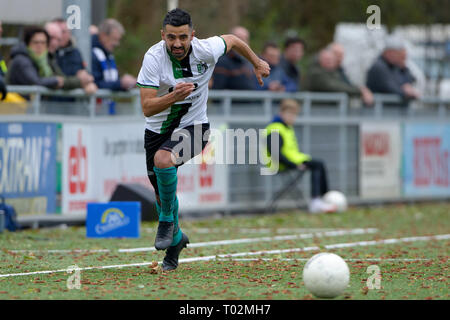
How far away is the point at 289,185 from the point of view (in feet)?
54.4

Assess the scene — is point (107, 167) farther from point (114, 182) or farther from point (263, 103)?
point (263, 103)

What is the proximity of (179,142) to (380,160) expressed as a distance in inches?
418

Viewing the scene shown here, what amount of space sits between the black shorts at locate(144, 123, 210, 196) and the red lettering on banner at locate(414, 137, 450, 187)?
11053 mm

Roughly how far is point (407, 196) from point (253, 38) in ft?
42.8

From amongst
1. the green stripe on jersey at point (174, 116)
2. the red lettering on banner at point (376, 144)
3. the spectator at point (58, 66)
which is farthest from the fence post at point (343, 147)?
the green stripe on jersey at point (174, 116)

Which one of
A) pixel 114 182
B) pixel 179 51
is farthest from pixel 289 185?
pixel 179 51

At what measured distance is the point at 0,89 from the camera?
12375mm

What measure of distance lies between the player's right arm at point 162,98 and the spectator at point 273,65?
845 centimetres

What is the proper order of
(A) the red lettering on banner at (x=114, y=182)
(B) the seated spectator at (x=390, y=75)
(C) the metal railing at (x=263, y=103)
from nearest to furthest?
(C) the metal railing at (x=263, y=103)
(A) the red lettering on banner at (x=114, y=182)
(B) the seated spectator at (x=390, y=75)

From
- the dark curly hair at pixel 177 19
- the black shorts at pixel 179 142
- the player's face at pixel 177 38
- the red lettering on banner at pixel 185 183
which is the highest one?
the dark curly hair at pixel 177 19

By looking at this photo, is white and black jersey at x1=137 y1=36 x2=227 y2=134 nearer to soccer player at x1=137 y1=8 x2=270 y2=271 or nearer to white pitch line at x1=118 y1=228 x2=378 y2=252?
soccer player at x1=137 y1=8 x2=270 y2=271

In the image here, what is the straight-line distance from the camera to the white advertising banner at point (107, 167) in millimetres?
13812

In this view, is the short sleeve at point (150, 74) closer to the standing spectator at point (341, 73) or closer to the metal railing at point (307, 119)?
the metal railing at point (307, 119)
